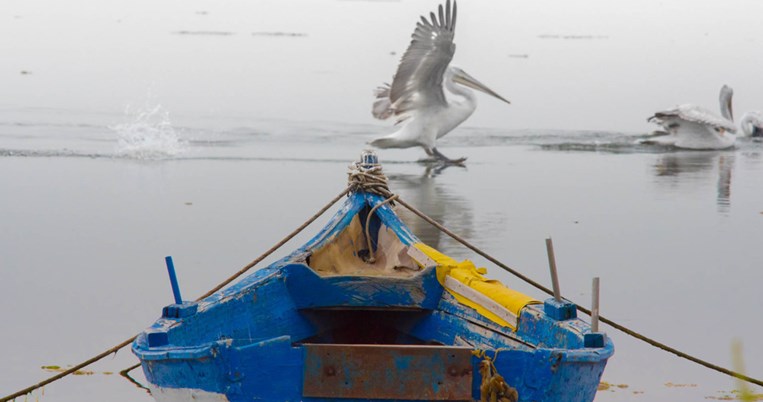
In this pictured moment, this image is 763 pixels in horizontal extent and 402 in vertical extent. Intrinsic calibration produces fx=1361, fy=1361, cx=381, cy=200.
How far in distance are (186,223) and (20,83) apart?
9.86 metres

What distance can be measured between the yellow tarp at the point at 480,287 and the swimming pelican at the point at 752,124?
11.6 metres

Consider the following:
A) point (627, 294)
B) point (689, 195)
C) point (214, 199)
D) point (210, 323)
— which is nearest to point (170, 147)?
point (214, 199)

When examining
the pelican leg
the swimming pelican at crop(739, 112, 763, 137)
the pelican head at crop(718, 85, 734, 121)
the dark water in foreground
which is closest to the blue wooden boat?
the dark water in foreground

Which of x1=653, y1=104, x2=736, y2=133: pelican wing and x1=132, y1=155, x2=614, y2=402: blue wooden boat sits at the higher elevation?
x1=653, y1=104, x2=736, y2=133: pelican wing

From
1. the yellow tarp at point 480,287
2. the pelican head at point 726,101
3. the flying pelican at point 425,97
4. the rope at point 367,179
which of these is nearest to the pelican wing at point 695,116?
the pelican head at point 726,101

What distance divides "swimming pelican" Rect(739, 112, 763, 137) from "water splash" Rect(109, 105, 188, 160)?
22.8 ft

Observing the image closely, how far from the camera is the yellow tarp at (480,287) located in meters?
5.29

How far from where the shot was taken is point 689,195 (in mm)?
12273

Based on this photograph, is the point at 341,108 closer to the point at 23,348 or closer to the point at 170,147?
the point at 170,147

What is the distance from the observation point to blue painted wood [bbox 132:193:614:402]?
4.31m

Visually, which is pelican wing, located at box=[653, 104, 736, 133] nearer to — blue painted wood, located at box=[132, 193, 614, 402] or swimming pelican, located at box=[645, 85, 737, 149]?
swimming pelican, located at box=[645, 85, 737, 149]

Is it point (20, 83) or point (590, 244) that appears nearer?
point (590, 244)

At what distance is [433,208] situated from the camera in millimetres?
11336

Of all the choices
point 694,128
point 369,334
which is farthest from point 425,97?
point 369,334
